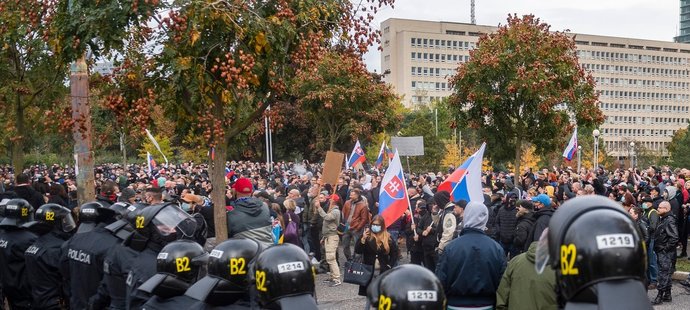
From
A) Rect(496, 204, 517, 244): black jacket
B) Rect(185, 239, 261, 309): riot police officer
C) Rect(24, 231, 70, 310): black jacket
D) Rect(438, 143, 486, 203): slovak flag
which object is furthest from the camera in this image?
Rect(496, 204, 517, 244): black jacket

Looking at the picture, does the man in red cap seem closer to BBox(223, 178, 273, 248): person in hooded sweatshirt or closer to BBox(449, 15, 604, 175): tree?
BBox(223, 178, 273, 248): person in hooded sweatshirt

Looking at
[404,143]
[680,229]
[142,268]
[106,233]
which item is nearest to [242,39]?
[106,233]

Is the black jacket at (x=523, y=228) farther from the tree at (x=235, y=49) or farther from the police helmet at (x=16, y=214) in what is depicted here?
the police helmet at (x=16, y=214)

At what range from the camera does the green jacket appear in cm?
546

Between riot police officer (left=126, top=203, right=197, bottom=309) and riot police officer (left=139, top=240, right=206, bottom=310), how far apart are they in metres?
0.72

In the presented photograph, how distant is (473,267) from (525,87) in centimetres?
1231

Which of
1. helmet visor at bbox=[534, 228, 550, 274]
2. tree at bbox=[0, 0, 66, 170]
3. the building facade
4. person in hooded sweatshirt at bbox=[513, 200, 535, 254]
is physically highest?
the building facade

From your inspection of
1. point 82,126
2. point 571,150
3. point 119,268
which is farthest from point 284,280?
point 571,150

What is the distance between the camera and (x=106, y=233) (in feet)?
21.6

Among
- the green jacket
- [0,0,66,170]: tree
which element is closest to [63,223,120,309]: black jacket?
→ the green jacket

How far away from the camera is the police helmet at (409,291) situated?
3.02 metres

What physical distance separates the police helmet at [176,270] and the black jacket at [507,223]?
804 cm

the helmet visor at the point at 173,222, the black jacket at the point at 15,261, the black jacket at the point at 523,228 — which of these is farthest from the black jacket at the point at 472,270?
the black jacket at the point at 15,261

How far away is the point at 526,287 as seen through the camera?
559 centimetres
